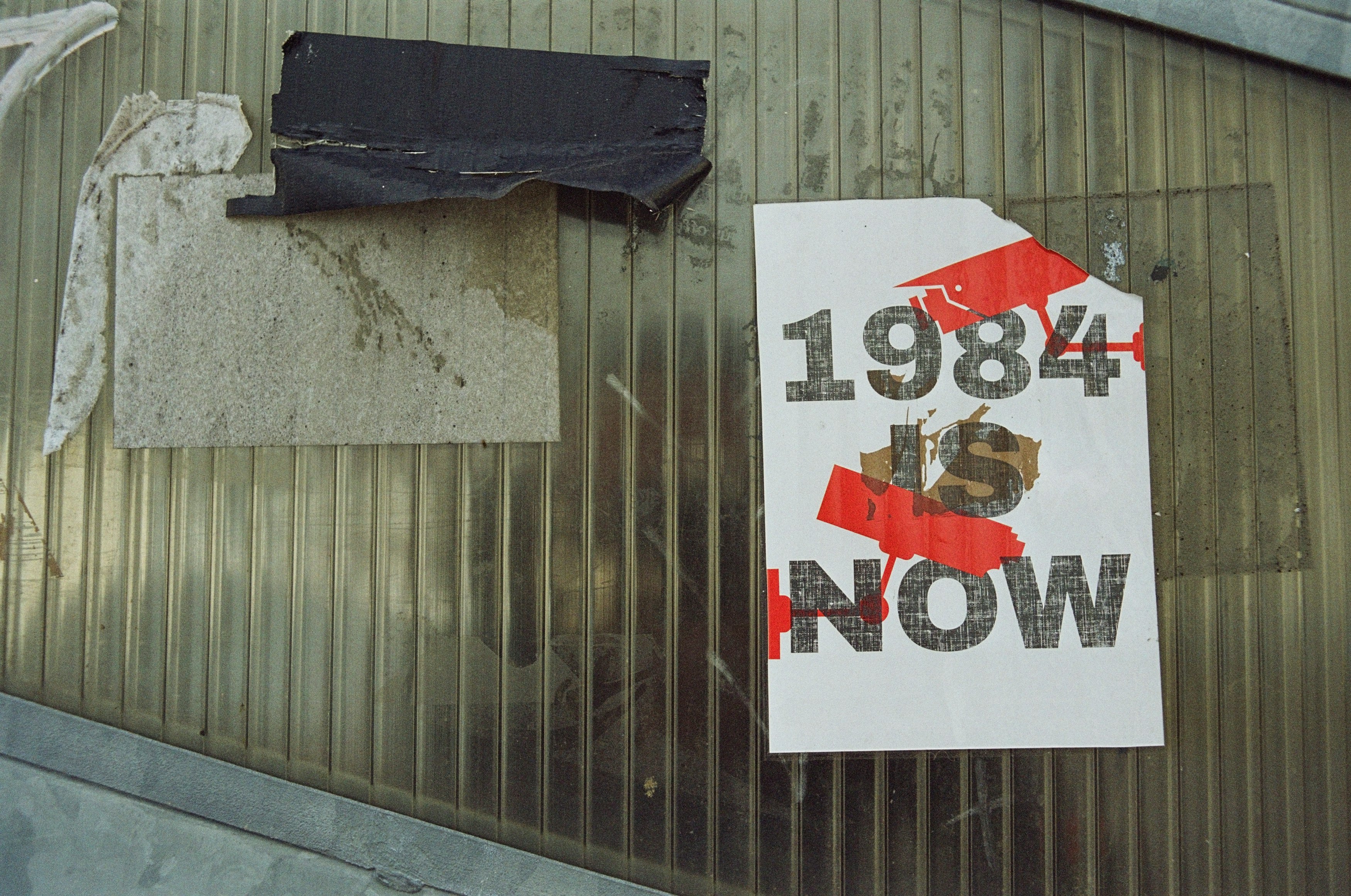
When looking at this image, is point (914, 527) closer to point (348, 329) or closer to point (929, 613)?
point (929, 613)

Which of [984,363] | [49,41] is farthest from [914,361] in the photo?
[49,41]

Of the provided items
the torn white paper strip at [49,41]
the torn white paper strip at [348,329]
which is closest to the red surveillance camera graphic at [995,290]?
the torn white paper strip at [348,329]

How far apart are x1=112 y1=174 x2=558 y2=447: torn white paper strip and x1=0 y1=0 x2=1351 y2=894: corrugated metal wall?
0.10 m

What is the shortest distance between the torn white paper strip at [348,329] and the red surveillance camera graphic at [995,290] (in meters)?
1.43

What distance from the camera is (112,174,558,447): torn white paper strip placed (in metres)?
2.54

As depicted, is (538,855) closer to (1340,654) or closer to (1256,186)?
(1340,654)

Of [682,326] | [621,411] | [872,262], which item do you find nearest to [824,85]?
[872,262]

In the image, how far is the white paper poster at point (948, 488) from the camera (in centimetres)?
251

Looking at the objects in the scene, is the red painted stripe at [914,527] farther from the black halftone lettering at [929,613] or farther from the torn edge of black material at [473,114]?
the torn edge of black material at [473,114]

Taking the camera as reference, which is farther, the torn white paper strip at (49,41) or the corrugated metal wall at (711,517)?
the torn white paper strip at (49,41)

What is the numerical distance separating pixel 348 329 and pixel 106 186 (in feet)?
3.62

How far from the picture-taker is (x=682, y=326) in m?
2.55

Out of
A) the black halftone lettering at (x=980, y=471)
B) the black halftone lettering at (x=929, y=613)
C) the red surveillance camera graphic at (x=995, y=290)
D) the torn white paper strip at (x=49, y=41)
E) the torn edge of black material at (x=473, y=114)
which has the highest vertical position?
the torn white paper strip at (x=49, y=41)

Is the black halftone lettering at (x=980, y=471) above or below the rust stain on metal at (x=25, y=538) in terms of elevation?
above
